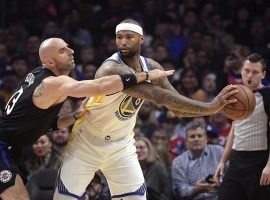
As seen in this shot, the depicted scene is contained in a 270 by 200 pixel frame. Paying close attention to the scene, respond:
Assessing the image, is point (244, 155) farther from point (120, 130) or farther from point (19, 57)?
point (19, 57)

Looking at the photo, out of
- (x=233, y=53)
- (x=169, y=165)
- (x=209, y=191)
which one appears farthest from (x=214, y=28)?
(x=209, y=191)

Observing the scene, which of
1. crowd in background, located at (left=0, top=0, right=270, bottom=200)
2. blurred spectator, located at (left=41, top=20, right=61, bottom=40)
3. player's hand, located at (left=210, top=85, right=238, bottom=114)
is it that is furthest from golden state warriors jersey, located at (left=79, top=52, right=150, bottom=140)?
blurred spectator, located at (left=41, top=20, right=61, bottom=40)

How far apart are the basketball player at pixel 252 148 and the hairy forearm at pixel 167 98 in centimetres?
98

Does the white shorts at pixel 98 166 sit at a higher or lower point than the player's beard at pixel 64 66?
lower

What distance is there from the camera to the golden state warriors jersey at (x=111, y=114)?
6.27 metres

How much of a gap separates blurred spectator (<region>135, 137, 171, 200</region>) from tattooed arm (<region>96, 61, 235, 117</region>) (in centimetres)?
225

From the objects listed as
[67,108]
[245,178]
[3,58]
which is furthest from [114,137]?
[3,58]

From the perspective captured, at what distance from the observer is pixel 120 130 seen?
21.0 ft

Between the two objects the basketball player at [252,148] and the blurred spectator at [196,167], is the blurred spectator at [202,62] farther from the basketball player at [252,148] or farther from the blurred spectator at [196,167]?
the basketball player at [252,148]

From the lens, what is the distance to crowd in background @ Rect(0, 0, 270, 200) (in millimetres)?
10664

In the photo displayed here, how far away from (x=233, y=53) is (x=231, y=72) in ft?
1.31

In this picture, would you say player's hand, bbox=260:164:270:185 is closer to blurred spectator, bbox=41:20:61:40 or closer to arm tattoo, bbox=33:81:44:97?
arm tattoo, bbox=33:81:44:97

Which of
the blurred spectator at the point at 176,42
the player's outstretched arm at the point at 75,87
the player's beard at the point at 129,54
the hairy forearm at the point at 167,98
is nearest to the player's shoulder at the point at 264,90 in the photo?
the hairy forearm at the point at 167,98

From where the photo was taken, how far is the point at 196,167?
27.6 ft
